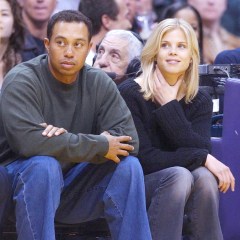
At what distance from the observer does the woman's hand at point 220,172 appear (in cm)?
357

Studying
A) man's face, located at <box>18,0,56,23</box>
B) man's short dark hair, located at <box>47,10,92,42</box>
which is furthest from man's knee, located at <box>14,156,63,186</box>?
man's face, located at <box>18,0,56,23</box>

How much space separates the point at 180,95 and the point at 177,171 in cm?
50

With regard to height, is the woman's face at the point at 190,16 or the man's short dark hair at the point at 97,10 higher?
the man's short dark hair at the point at 97,10

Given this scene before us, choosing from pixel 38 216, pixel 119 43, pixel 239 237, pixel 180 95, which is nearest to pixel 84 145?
pixel 38 216

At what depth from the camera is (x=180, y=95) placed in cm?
382

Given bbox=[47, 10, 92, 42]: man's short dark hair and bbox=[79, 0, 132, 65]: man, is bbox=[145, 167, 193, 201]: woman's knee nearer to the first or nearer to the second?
bbox=[47, 10, 92, 42]: man's short dark hair

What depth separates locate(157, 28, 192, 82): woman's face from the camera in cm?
376

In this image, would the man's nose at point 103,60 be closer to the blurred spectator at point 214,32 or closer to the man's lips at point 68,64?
the man's lips at point 68,64

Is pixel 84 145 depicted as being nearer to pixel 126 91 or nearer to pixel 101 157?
pixel 101 157

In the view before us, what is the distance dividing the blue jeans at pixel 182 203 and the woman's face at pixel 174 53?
0.51 metres

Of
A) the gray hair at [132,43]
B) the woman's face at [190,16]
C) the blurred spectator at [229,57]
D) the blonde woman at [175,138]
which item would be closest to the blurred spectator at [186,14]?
the woman's face at [190,16]

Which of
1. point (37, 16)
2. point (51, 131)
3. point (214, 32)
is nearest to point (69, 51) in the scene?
point (51, 131)

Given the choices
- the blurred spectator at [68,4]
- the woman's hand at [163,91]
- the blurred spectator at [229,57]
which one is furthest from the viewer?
the blurred spectator at [68,4]

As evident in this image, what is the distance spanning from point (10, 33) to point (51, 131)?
1790mm
